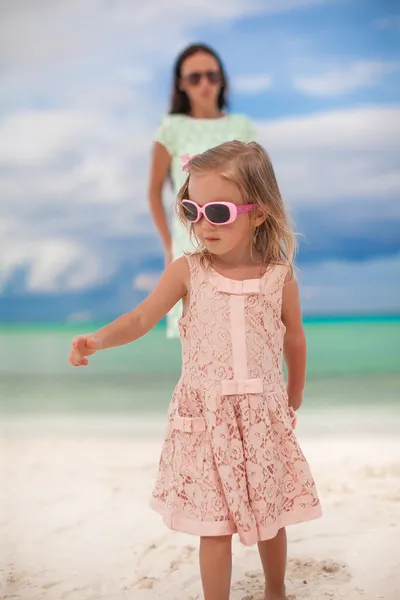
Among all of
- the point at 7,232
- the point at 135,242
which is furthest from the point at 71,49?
the point at 135,242

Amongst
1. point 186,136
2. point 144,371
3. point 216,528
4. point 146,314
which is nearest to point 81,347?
point 146,314

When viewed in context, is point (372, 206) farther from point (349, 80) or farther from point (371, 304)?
point (349, 80)

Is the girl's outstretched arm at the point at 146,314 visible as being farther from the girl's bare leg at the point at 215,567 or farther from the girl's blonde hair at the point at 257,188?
the girl's bare leg at the point at 215,567

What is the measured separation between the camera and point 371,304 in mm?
5641

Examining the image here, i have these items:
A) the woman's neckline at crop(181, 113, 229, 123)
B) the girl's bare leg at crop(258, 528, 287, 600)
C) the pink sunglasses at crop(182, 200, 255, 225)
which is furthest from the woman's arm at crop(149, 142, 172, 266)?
the girl's bare leg at crop(258, 528, 287, 600)

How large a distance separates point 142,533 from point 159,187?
120cm

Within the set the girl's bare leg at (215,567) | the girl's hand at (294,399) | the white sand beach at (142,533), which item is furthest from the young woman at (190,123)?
the girl's bare leg at (215,567)

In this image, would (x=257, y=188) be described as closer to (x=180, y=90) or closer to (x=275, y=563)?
(x=275, y=563)

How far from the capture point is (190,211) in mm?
1650

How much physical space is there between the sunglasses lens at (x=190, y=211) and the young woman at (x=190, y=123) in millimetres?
1150

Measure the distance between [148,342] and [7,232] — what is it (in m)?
1.25

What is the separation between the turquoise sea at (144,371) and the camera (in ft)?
14.9

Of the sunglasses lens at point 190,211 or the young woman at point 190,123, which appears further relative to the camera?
the young woman at point 190,123

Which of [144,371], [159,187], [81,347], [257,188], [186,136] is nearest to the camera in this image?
[81,347]
